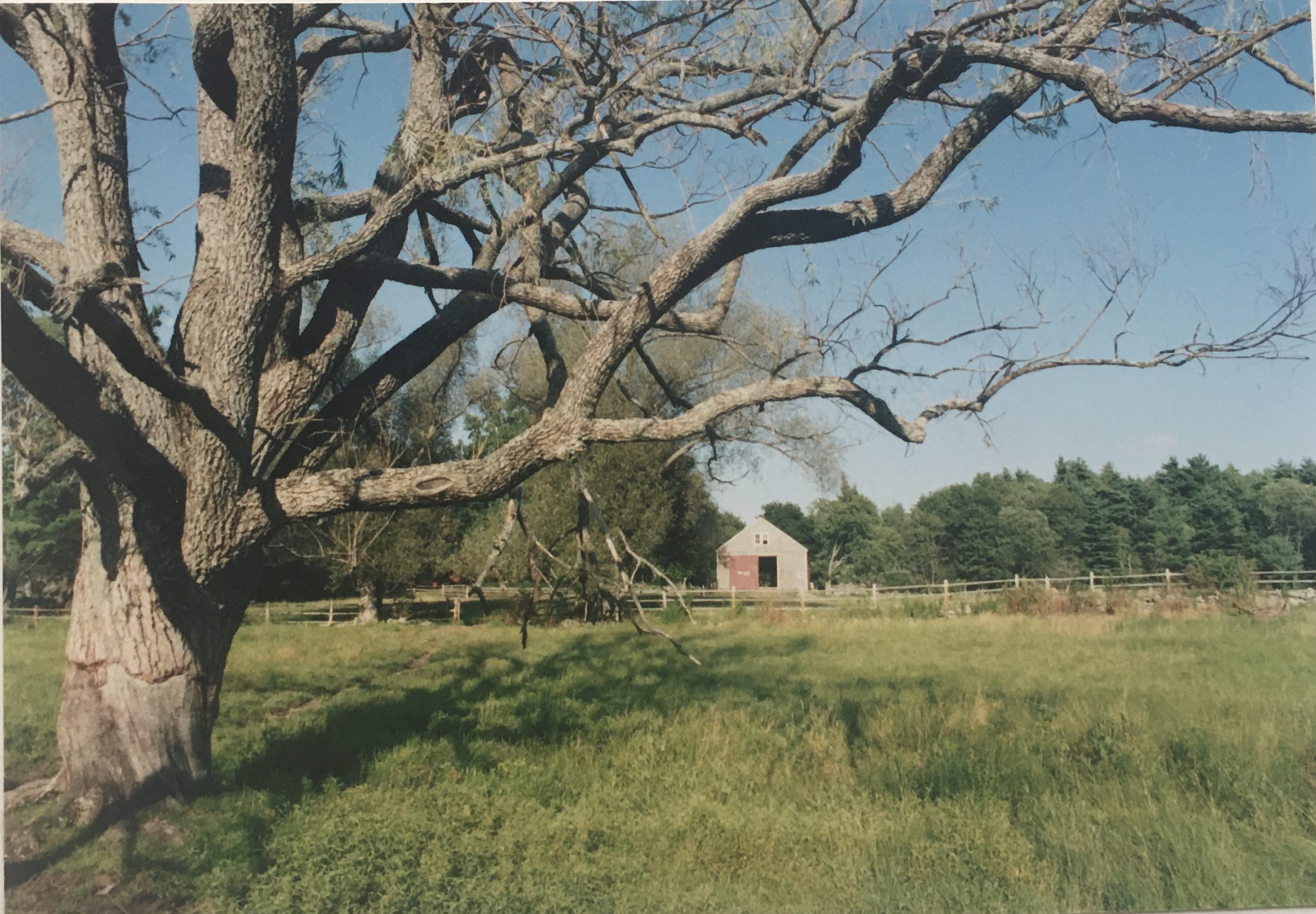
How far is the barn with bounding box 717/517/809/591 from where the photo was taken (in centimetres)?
465

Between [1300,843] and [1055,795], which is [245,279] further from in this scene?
[1300,843]

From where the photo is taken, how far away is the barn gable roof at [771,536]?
4.64 meters

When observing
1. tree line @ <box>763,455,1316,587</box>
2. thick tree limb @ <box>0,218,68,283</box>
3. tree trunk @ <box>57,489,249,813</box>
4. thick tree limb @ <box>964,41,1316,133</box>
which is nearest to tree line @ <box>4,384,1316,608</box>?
tree line @ <box>763,455,1316,587</box>

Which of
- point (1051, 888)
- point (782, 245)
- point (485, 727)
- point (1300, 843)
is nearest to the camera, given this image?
point (1051, 888)

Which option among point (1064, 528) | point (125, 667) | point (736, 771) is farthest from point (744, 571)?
point (125, 667)

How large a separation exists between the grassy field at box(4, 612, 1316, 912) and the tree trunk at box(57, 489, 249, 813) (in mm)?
147

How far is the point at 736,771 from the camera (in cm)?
391

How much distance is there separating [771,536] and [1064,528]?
1.66 m

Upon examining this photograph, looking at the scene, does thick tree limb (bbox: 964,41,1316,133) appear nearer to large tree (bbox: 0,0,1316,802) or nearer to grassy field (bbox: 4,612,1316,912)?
large tree (bbox: 0,0,1316,802)

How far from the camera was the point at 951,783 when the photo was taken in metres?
3.87

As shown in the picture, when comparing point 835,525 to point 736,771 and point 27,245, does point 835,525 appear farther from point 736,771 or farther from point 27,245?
point 27,245

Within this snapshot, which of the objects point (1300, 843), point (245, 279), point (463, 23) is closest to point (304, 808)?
point (245, 279)

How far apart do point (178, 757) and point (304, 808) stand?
0.59 meters

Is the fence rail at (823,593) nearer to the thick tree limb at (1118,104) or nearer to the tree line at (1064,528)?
the tree line at (1064,528)
